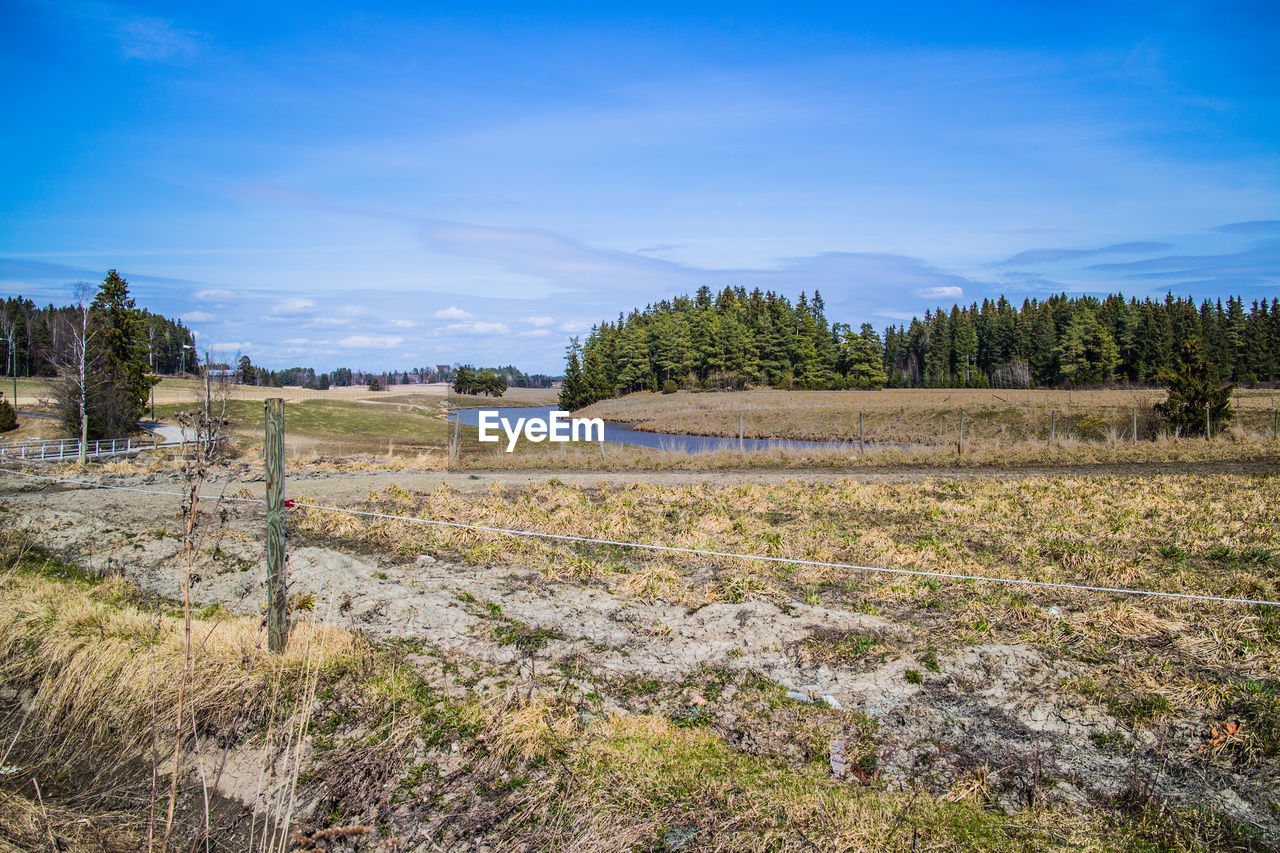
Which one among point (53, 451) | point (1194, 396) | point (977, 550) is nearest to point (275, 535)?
point (977, 550)

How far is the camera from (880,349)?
99.2 m

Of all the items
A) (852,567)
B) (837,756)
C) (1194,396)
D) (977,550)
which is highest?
(1194,396)

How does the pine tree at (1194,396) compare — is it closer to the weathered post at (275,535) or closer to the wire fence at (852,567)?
the wire fence at (852,567)

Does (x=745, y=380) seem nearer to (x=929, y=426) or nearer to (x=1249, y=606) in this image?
(x=929, y=426)

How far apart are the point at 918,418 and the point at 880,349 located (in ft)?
173

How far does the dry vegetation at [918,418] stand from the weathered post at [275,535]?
31.1 meters

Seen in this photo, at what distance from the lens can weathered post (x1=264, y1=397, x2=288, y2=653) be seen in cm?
535

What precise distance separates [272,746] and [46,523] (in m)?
10.0

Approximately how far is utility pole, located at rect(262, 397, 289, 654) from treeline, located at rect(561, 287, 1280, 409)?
8511 cm

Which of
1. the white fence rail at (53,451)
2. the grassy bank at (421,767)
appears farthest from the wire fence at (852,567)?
the white fence rail at (53,451)

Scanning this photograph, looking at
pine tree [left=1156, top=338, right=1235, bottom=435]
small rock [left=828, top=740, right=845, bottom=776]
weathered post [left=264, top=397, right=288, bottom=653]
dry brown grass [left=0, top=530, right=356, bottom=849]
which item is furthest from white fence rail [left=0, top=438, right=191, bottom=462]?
pine tree [left=1156, top=338, right=1235, bottom=435]

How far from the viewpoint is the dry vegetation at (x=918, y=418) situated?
123 ft

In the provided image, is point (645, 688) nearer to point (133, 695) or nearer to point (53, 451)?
point (133, 695)

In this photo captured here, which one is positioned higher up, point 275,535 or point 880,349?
point 880,349
